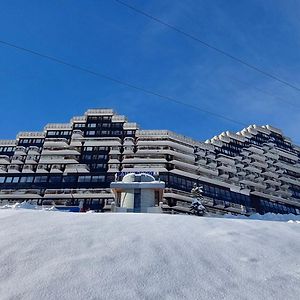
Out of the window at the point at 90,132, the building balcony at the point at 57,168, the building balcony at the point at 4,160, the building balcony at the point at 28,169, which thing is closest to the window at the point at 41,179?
the building balcony at the point at 57,168

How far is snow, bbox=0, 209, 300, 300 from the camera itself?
4.06 metres

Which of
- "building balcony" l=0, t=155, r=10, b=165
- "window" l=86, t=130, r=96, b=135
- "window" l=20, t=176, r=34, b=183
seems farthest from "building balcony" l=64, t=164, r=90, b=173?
"building balcony" l=0, t=155, r=10, b=165

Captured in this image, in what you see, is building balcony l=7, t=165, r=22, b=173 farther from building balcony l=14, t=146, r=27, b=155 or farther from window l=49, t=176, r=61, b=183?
window l=49, t=176, r=61, b=183

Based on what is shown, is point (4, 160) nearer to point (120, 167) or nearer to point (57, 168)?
point (57, 168)

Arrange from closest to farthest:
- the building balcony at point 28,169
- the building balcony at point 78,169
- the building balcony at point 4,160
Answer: the building balcony at point 78,169 < the building balcony at point 28,169 < the building balcony at point 4,160

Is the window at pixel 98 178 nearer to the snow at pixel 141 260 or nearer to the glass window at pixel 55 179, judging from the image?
the glass window at pixel 55 179

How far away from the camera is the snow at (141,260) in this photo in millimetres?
4062

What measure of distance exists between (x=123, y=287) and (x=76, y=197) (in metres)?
60.0

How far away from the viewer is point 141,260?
490 centimetres

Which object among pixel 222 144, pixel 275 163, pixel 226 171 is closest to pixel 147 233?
pixel 226 171

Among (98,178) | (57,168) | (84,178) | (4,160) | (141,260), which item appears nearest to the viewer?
(141,260)

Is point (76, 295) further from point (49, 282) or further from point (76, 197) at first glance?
point (76, 197)

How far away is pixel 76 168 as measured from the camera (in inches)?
2591

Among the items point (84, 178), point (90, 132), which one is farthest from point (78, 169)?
point (90, 132)
